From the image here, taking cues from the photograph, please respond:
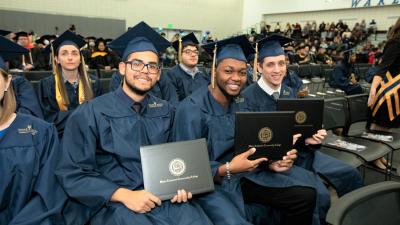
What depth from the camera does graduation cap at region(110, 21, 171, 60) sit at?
231cm

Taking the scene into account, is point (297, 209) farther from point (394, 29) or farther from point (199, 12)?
point (199, 12)

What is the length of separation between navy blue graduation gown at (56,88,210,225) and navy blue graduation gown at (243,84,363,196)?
1063 mm

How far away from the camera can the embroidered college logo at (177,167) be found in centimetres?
194

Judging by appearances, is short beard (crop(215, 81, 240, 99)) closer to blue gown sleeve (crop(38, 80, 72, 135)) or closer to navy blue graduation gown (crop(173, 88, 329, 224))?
navy blue graduation gown (crop(173, 88, 329, 224))

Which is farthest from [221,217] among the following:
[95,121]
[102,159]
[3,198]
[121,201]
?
[3,198]

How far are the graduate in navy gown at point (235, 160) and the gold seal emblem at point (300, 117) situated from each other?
14.4 inches

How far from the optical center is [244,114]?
2.15 meters

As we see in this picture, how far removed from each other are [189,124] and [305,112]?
0.99 m

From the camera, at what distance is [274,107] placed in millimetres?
2969

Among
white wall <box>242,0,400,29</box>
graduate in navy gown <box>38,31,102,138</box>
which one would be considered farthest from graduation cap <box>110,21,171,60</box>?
white wall <box>242,0,400,29</box>

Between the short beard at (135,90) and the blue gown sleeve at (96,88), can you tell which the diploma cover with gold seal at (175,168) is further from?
the blue gown sleeve at (96,88)

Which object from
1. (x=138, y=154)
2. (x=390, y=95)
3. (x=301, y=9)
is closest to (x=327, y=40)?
(x=301, y=9)

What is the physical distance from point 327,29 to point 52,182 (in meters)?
19.6

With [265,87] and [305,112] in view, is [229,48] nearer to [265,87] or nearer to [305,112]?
[265,87]
